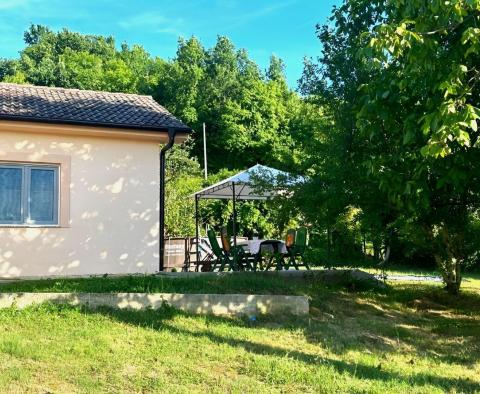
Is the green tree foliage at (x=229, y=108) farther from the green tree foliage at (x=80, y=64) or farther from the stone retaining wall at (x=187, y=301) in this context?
the stone retaining wall at (x=187, y=301)

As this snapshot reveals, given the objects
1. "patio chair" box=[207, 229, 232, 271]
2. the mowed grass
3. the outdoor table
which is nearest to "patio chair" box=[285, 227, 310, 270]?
the outdoor table

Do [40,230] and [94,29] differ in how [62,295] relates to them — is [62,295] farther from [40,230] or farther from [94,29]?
[94,29]

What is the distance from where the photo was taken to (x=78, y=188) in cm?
1002

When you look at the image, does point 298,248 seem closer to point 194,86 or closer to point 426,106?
point 426,106

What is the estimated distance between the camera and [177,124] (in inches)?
416

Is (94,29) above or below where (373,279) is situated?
above

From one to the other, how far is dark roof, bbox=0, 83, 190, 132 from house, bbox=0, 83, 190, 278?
0.08 feet

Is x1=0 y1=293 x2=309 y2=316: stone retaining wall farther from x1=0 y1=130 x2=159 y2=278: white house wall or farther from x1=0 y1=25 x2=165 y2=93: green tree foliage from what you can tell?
x1=0 y1=25 x2=165 y2=93: green tree foliage

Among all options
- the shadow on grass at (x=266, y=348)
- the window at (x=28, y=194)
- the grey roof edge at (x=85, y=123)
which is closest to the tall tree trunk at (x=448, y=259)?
the shadow on grass at (x=266, y=348)

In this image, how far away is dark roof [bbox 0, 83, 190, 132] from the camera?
385 inches

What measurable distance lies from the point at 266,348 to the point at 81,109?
6.91 meters

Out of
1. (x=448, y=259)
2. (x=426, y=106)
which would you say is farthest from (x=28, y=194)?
(x=448, y=259)

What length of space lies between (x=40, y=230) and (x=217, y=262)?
402 centimetres

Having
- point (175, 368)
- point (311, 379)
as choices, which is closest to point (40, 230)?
point (175, 368)
